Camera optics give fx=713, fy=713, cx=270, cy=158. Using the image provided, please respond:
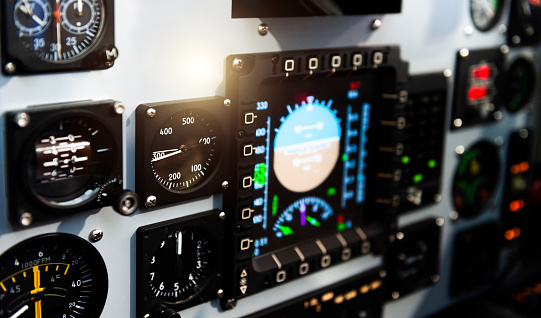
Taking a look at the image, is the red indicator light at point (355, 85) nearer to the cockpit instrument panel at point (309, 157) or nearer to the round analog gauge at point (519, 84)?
the cockpit instrument panel at point (309, 157)

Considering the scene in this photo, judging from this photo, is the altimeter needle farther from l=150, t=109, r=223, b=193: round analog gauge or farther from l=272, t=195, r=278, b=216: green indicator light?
l=272, t=195, r=278, b=216: green indicator light

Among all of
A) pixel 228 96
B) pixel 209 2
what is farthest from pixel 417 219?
pixel 209 2

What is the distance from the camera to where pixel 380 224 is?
328 cm

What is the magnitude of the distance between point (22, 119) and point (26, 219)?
0.29 m

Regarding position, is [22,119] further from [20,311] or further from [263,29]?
[263,29]

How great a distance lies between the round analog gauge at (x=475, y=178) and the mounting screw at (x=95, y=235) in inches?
81.1

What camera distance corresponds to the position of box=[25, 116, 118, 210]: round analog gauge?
2.08m

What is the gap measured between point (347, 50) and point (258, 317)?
112cm

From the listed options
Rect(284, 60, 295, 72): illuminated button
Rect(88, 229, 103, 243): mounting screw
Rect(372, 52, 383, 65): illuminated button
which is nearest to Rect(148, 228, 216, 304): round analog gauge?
Rect(88, 229, 103, 243): mounting screw

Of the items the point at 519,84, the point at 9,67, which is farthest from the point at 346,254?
the point at 9,67

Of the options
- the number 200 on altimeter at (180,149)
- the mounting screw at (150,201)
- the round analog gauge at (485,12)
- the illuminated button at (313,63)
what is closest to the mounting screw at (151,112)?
the number 200 on altimeter at (180,149)

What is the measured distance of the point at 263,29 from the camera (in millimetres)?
2568

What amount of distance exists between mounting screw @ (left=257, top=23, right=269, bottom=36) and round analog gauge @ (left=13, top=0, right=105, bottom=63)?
2.11ft

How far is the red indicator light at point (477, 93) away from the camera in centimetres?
360
